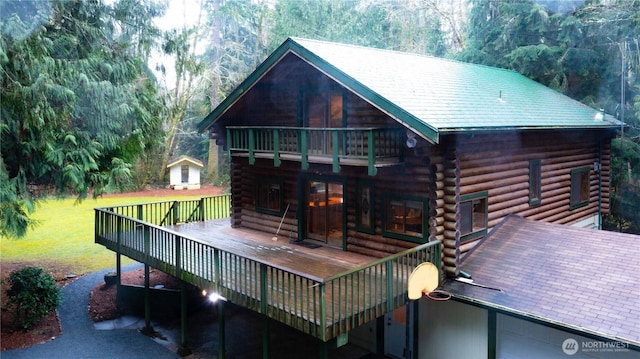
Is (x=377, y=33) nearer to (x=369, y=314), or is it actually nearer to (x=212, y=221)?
(x=212, y=221)

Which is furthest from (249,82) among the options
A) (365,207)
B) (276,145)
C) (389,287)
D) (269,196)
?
(389,287)

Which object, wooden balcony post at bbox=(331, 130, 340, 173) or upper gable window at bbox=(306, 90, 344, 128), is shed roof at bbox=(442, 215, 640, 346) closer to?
wooden balcony post at bbox=(331, 130, 340, 173)

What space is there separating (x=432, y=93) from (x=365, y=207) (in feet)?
10.4

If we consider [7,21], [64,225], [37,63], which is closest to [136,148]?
[37,63]

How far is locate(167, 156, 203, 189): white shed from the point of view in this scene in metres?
36.1

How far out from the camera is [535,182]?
14.0 metres

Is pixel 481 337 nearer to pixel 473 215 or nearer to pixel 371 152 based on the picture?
pixel 473 215

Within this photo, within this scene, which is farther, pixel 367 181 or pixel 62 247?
pixel 62 247

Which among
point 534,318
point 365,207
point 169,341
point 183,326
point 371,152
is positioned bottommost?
point 169,341

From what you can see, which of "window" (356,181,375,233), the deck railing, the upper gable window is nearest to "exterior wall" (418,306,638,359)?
the deck railing

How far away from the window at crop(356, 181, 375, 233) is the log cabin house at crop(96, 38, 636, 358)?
0.03 meters

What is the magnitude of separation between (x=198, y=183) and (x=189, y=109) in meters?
7.52

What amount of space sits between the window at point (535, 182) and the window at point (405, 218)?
441cm

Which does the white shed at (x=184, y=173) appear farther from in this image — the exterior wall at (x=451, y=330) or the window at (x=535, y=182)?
the exterior wall at (x=451, y=330)
